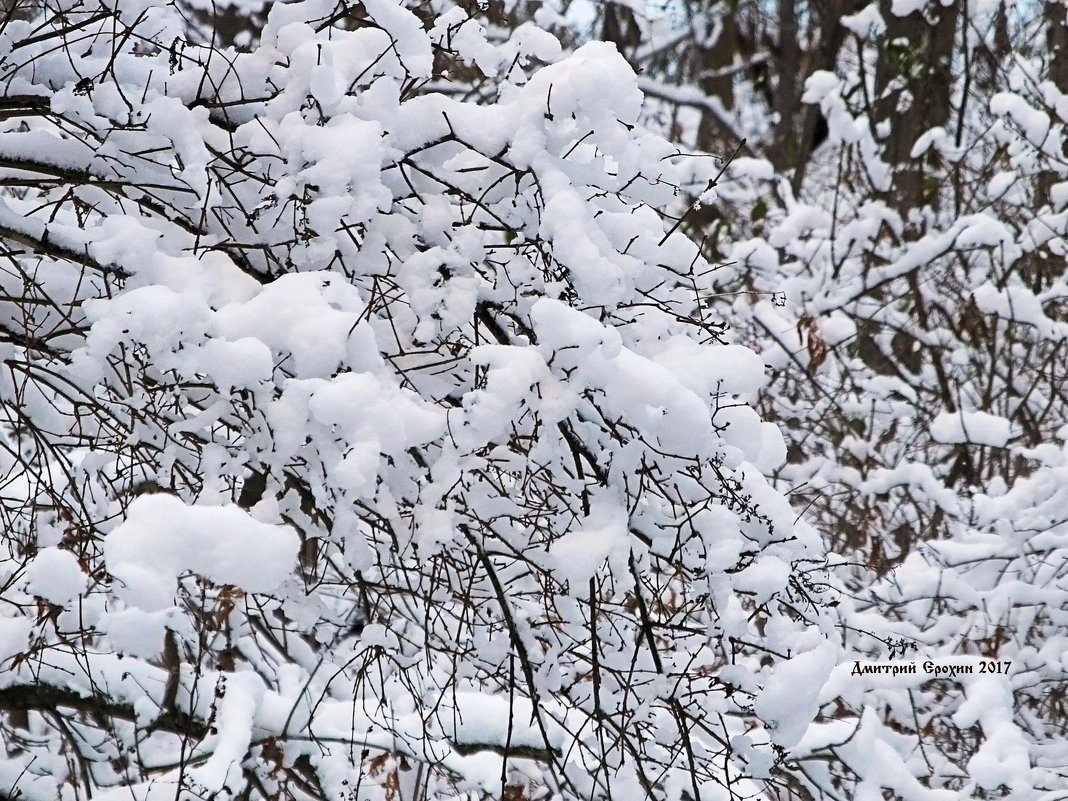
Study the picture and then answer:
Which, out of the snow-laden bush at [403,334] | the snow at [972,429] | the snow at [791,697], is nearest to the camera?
the snow-laden bush at [403,334]

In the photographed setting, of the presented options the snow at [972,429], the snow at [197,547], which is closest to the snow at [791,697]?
the snow at [197,547]

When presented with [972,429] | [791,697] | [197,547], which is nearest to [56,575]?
[197,547]

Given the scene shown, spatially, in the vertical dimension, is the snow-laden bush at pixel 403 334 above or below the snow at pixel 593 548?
above

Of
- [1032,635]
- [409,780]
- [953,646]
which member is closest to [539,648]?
[409,780]

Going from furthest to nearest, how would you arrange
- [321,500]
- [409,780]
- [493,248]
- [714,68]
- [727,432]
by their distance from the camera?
[714,68] < [409,780] < [493,248] < [727,432] < [321,500]

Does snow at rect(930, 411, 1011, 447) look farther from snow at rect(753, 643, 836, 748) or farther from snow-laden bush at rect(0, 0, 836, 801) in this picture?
snow at rect(753, 643, 836, 748)

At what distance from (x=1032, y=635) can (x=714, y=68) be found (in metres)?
8.71

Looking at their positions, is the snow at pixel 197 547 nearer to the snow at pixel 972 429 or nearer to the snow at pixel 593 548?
the snow at pixel 593 548

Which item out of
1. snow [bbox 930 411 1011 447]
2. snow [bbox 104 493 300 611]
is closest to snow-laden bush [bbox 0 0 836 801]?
snow [bbox 104 493 300 611]

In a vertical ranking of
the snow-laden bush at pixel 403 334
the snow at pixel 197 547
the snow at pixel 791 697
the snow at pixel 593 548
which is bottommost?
the snow at pixel 197 547

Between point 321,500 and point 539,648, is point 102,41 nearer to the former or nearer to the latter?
point 321,500

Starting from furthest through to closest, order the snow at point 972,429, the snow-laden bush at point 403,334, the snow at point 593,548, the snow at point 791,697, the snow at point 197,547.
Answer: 1. the snow at point 972,429
2. the snow at point 791,697
3. the snow at point 593,548
4. the snow-laden bush at point 403,334
5. the snow at point 197,547

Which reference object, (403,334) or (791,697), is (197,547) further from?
(791,697)

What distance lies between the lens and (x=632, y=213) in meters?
2.45
